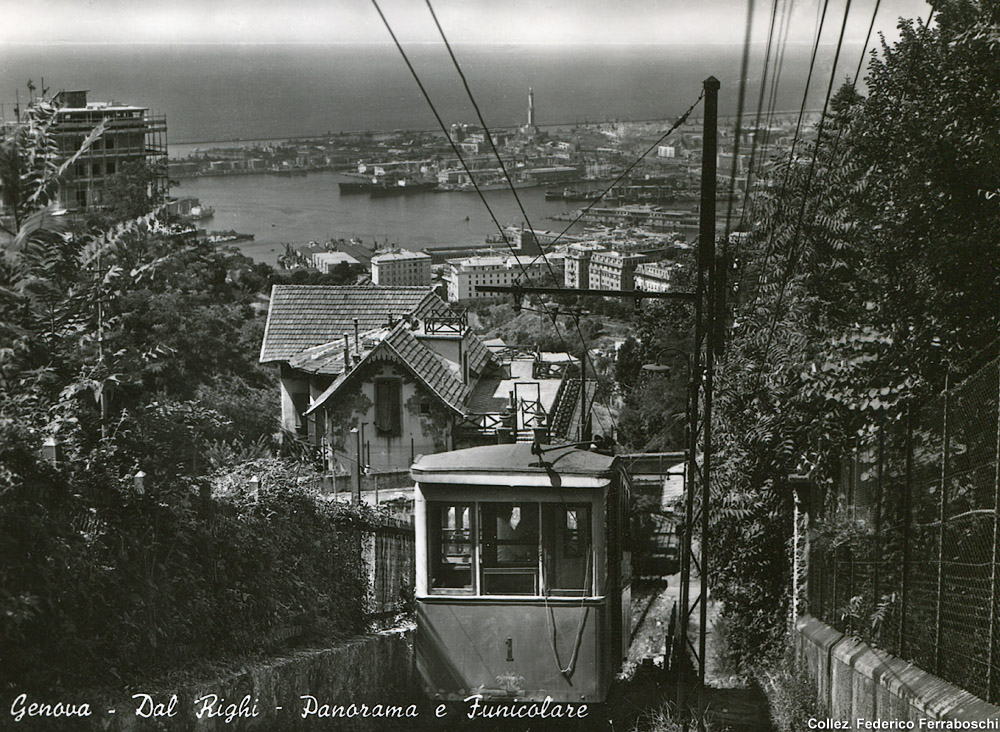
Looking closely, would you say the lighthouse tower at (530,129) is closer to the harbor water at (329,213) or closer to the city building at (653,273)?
the harbor water at (329,213)

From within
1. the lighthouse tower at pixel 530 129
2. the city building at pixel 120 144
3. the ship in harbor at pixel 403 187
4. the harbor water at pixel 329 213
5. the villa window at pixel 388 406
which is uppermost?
the lighthouse tower at pixel 530 129

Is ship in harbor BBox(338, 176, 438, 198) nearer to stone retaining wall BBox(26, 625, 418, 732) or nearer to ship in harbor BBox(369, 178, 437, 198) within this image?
ship in harbor BBox(369, 178, 437, 198)

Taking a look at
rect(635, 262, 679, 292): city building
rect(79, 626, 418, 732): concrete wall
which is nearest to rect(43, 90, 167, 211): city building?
rect(635, 262, 679, 292): city building

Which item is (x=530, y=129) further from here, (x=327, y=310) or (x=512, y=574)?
(x=512, y=574)

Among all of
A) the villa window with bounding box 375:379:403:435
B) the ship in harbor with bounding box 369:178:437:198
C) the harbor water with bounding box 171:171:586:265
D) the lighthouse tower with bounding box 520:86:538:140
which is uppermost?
the lighthouse tower with bounding box 520:86:538:140

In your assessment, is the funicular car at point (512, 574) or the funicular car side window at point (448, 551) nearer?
the funicular car at point (512, 574)

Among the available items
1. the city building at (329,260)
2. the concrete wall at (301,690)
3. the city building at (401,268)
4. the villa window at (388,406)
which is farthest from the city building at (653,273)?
the concrete wall at (301,690)

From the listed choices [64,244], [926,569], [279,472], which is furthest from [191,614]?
[926,569]
